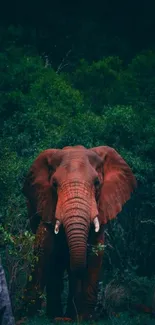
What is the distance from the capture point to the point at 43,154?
15.5m

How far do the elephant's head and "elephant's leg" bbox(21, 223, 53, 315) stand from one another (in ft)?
0.87

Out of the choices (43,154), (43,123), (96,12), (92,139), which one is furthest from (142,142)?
(96,12)

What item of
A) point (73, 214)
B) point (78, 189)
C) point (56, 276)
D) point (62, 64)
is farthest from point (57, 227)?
point (62, 64)

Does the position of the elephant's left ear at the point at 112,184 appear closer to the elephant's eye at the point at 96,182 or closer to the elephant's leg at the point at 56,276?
the elephant's eye at the point at 96,182

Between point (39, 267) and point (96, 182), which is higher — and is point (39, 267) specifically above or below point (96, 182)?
below

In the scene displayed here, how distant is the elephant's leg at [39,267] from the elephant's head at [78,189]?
0.87ft

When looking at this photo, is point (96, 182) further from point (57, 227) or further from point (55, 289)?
point (55, 289)

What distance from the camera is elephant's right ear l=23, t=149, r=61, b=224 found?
14.7 meters

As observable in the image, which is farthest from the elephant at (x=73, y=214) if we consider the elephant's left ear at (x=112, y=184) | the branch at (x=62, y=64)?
the branch at (x=62, y=64)

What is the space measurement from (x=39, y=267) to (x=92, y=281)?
35.9 inches

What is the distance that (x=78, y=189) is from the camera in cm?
1384

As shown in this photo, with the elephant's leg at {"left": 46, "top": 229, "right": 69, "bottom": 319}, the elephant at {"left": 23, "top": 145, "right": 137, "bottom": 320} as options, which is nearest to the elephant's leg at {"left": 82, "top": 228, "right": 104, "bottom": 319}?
the elephant at {"left": 23, "top": 145, "right": 137, "bottom": 320}

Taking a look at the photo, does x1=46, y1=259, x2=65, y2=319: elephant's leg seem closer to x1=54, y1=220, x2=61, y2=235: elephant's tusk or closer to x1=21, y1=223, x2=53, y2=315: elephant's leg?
x1=21, y1=223, x2=53, y2=315: elephant's leg

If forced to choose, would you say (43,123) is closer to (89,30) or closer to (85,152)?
(85,152)
